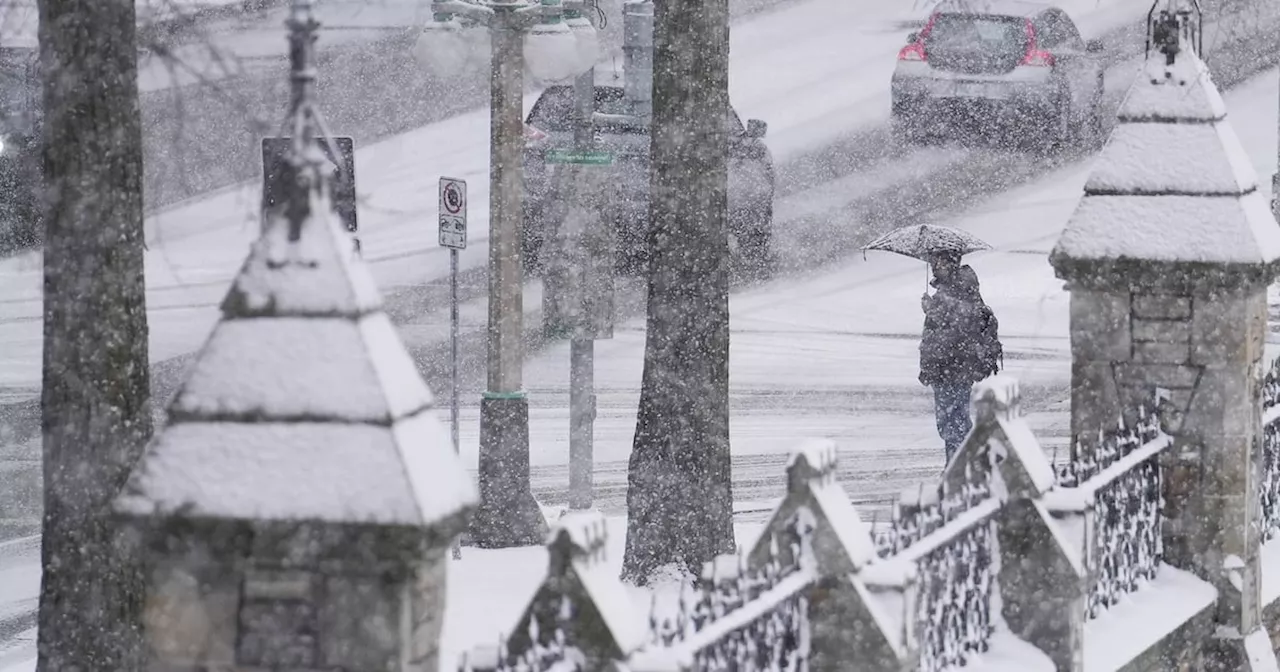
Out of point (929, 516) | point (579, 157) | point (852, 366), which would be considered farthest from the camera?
point (852, 366)

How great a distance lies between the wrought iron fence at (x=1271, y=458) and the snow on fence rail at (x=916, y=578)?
1.25 metres

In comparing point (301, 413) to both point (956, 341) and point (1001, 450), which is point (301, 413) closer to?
point (1001, 450)

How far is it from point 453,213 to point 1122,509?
5.18m

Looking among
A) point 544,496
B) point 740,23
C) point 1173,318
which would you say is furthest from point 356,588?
point 740,23

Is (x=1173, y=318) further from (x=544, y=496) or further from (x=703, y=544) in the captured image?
(x=544, y=496)

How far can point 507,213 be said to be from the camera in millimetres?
12820

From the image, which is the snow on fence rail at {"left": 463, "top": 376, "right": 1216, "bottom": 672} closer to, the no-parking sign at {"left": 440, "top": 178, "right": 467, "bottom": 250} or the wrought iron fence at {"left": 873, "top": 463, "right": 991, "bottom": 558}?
the wrought iron fence at {"left": 873, "top": 463, "right": 991, "bottom": 558}

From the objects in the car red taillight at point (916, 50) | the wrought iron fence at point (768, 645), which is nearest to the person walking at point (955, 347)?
the wrought iron fence at point (768, 645)

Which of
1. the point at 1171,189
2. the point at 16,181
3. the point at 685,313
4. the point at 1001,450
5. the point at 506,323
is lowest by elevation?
the point at 1001,450

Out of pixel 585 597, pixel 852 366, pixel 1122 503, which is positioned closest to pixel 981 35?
pixel 852 366

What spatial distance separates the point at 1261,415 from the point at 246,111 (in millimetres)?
4633

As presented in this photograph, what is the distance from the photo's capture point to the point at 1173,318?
9.46m

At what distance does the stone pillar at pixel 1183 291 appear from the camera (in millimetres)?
9297

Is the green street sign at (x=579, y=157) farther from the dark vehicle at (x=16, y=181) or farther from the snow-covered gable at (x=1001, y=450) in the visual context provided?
the dark vehicle at (x=16, y=181)
